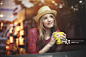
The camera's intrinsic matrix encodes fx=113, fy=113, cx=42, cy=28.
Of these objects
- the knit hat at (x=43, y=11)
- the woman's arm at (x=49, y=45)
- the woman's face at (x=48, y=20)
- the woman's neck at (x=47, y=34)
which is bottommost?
the woman's arm at (x=49, y=45)

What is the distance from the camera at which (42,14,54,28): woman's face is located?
6.47 feet

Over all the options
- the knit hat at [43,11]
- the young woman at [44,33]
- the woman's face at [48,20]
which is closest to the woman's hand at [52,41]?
the young woman at [44,33]

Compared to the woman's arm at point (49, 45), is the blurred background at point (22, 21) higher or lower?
higher

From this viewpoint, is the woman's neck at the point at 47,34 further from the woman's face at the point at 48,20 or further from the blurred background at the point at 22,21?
the blurred background at the point at 22,21

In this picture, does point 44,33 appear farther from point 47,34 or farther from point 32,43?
point 32,43

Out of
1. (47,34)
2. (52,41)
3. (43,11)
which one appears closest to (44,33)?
(47,34)

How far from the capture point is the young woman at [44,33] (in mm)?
1944

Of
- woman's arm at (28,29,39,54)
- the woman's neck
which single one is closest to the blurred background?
woman's arm at (28,29,39,54)

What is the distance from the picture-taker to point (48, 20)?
6.51 feet

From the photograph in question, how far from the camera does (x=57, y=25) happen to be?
2070 mm

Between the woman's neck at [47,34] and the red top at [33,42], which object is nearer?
the red top at [33,42]

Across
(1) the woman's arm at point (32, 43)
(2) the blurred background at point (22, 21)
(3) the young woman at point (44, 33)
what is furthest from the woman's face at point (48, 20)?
(1) the woman's arm at point (32, 43)

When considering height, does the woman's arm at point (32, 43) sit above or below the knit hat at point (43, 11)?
below

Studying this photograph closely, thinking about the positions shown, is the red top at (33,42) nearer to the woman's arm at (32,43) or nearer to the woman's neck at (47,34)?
the woman's arm at (32,43)
